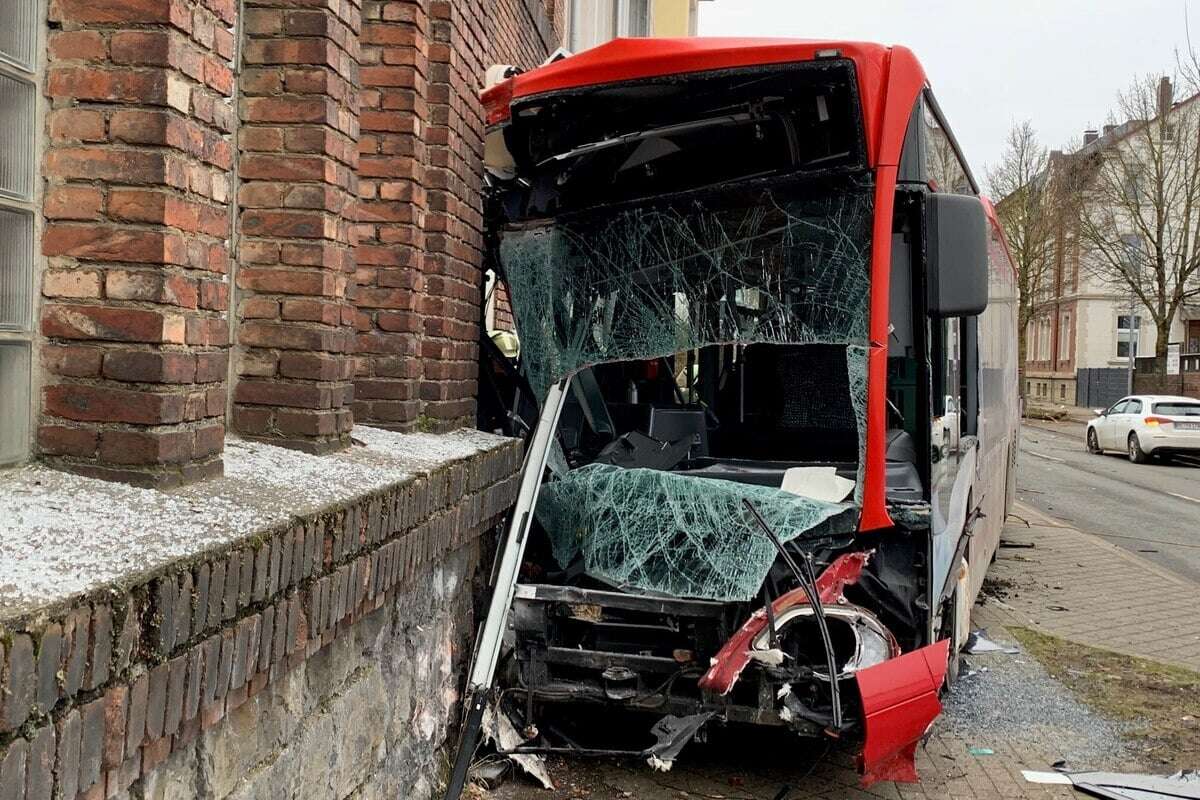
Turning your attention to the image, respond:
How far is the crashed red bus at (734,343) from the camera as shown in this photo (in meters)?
4.41

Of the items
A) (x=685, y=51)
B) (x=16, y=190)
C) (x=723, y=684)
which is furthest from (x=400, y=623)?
(x=685, y=51)

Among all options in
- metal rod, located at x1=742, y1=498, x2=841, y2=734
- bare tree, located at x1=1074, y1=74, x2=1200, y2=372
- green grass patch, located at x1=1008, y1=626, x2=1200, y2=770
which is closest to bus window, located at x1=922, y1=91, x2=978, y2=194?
metal rod, located at x1=742, y1=498, x2=841, y2=734

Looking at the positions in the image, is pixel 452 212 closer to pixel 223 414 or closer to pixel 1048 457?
pixel 223 414

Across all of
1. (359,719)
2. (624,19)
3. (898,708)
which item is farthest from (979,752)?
(624,19)

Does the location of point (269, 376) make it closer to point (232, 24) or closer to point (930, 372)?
point (232, 24)

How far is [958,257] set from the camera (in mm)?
4492

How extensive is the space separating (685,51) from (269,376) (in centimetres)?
209

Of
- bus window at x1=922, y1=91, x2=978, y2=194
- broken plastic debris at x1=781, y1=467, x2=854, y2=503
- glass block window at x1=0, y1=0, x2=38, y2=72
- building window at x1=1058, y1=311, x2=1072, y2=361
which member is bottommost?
broken plastic debris at x1=781, y1=467, x2=854, y2=503

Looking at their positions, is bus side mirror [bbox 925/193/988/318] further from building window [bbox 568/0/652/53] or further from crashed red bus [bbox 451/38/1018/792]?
building window [bbox 568/0/652/53]

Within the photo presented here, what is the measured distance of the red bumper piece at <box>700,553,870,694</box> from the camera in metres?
4.41

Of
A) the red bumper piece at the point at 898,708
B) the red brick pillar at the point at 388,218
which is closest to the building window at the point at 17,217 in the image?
the red brick pillar at the point at 388,218

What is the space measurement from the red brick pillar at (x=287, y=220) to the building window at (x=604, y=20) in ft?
28.1

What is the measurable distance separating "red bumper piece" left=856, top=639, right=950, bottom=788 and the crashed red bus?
1 centimetres

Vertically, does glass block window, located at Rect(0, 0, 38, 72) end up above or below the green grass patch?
above
